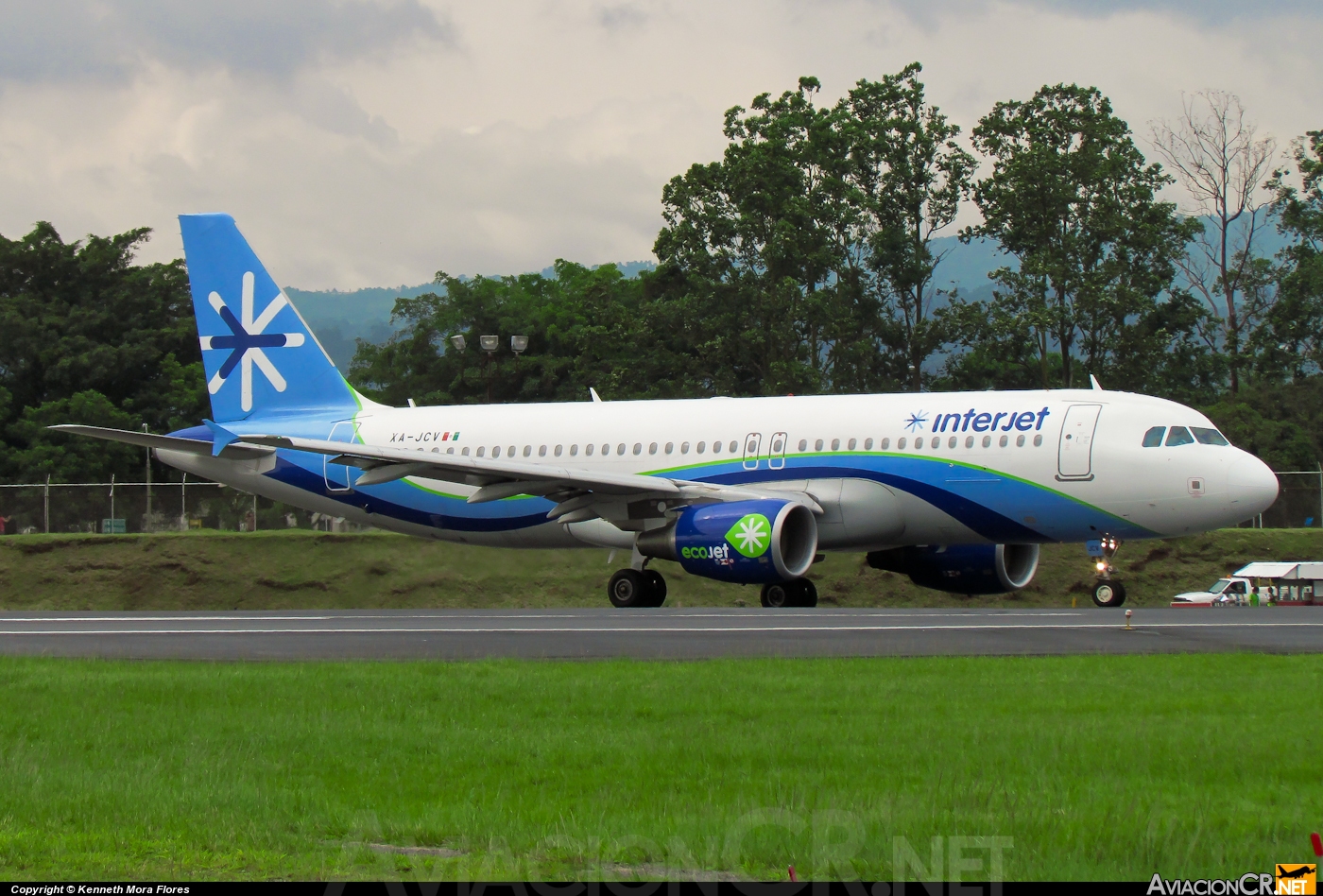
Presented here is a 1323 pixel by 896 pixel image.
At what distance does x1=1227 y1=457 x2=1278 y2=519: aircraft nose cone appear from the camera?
21.0 meters

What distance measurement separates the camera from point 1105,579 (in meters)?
22.0

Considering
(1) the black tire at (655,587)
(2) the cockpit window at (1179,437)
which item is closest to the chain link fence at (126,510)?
(1) the black tire at (655,587)

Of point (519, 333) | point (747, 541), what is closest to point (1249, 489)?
point (747, 541)

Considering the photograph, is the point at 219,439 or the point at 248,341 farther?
the point at 248,341

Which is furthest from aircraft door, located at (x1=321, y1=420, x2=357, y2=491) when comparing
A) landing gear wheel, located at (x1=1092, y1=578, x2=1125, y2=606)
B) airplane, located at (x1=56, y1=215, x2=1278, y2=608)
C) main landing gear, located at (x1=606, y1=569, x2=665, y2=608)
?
landing gear wheel, located at (x1=1092, y1=578, x2=1125, y2=606)

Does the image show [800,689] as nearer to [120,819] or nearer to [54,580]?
[120,819]

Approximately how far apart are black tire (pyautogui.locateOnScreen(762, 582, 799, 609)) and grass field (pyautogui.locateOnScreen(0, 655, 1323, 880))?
12.6m

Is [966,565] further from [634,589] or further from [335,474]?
[335,474]

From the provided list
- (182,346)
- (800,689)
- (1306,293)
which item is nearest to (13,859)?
(800,689)

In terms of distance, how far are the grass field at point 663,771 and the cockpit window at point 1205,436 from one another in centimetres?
1096

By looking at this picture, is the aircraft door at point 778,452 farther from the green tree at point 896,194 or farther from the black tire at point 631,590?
the green tree at point 896,194

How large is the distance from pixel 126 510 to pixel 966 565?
71.5 feet

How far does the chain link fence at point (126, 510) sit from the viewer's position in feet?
121

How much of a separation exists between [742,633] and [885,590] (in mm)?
17189
